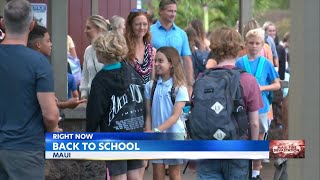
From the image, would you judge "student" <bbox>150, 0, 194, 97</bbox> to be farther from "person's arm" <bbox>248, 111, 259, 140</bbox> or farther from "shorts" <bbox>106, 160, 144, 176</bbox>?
"person's arm" <bbox>248, 111, 259, 140</bbox>

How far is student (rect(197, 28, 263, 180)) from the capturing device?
6.09 meters

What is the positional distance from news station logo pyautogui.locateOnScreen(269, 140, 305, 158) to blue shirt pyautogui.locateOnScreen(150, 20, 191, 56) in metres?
2.78

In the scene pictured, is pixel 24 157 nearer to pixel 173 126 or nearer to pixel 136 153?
pixel 136 153

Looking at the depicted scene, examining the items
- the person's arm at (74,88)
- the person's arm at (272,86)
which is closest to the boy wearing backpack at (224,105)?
the person's arm at (272,86)

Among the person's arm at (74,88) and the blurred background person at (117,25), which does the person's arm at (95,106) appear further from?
the person's arm at (74,88)

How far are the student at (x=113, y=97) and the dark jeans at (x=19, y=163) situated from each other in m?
1.07

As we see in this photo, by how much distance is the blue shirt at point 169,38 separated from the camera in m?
9.04

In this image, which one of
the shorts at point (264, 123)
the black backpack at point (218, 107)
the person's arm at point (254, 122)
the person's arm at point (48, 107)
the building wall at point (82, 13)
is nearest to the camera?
the person's arm at point (48, 107)

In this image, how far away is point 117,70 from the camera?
22.0ft

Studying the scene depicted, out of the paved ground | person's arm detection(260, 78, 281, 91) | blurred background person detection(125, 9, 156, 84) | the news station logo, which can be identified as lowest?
the paved ground

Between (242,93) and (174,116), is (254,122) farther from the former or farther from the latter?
(174,116)

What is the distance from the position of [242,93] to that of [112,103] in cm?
112

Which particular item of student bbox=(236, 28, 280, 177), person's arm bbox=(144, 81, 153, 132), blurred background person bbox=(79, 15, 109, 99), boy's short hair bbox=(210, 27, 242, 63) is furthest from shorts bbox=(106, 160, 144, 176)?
student bbox=(236, 28, 280, 177)

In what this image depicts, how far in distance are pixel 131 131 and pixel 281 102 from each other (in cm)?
407
